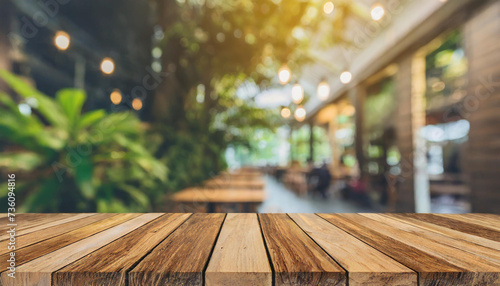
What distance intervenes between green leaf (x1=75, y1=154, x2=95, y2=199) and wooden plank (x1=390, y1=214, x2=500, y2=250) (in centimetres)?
197

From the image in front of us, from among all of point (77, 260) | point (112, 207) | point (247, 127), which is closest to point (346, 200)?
point (247, 127)

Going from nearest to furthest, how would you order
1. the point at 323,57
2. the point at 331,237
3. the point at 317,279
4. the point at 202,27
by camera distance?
1. the point at 317,279
2. the point at 331,237
3. the point at 202,27
4. the point at 323,57

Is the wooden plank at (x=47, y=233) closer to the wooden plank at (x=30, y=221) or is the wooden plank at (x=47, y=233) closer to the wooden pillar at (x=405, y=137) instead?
the wooden plank at (x=30, y=221)

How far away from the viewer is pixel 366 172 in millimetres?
6539

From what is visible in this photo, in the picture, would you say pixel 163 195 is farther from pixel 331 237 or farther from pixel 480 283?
pixel 480 283

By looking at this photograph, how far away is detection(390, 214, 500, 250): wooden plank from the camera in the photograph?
0.73m

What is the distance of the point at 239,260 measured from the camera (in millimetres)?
584

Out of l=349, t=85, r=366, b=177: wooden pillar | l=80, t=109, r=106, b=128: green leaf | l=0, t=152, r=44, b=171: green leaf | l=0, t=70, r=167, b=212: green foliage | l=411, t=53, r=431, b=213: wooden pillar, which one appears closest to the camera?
l=0, t=152, r=44, b=171: green leaf

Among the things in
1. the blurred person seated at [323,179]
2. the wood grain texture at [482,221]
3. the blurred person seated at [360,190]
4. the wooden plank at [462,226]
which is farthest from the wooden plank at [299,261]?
the blurred person seated at [323,179]

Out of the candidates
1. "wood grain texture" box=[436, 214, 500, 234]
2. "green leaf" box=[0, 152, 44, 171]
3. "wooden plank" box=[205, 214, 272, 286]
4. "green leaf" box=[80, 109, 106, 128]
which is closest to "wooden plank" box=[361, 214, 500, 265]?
"wood grain texture" box=[436, 214, 500, 234]

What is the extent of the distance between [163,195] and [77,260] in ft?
8.95

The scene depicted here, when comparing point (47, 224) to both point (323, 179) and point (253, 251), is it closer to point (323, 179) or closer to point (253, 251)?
point (253, 251)

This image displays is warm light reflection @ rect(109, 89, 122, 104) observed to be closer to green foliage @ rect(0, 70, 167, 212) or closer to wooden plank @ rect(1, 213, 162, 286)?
green foliage @ rect(0, 70, 167, 212)

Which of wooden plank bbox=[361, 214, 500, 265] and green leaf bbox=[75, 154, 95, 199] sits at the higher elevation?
green leaf bbox=[75, 154, 95, 199]
